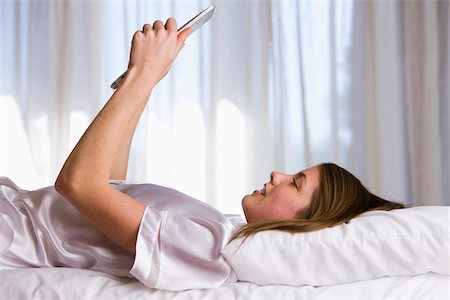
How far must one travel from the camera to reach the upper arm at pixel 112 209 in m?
1.13

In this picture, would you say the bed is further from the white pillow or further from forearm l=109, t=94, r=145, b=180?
forearm l=109, t=94, r=145, b=180

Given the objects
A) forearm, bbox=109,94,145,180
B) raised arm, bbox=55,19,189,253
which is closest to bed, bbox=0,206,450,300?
raised arm, bbox=55,19,189,253

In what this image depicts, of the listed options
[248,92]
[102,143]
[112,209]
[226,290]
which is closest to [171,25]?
[102,143]

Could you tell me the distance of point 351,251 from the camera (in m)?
1.11

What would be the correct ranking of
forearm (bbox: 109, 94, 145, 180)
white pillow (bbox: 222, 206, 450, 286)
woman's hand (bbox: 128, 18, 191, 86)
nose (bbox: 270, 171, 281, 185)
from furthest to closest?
forearm (bbox: 109, 94, 145, 180) → nose (bbox: 270, 171, 281, 185) → woman's hand (bbox: 128, 18, 191, 86) → white pillow (bbox: 222, 206, 450, 286)

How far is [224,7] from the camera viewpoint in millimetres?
3318

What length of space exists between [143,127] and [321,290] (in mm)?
2261

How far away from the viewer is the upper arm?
3.71 ft

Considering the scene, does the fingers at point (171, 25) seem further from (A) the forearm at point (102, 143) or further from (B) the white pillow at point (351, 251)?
(B) the white pillow at point (351, 251)

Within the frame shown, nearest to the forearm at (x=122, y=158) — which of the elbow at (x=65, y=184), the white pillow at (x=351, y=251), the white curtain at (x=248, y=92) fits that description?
the elbow at (x=65, y=184)

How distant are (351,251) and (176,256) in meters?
0.29

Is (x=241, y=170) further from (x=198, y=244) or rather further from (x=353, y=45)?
(x=198, y=244)

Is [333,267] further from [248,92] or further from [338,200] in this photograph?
[248,92]

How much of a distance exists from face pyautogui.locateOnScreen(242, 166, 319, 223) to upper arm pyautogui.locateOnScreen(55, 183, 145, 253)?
1.00ft
